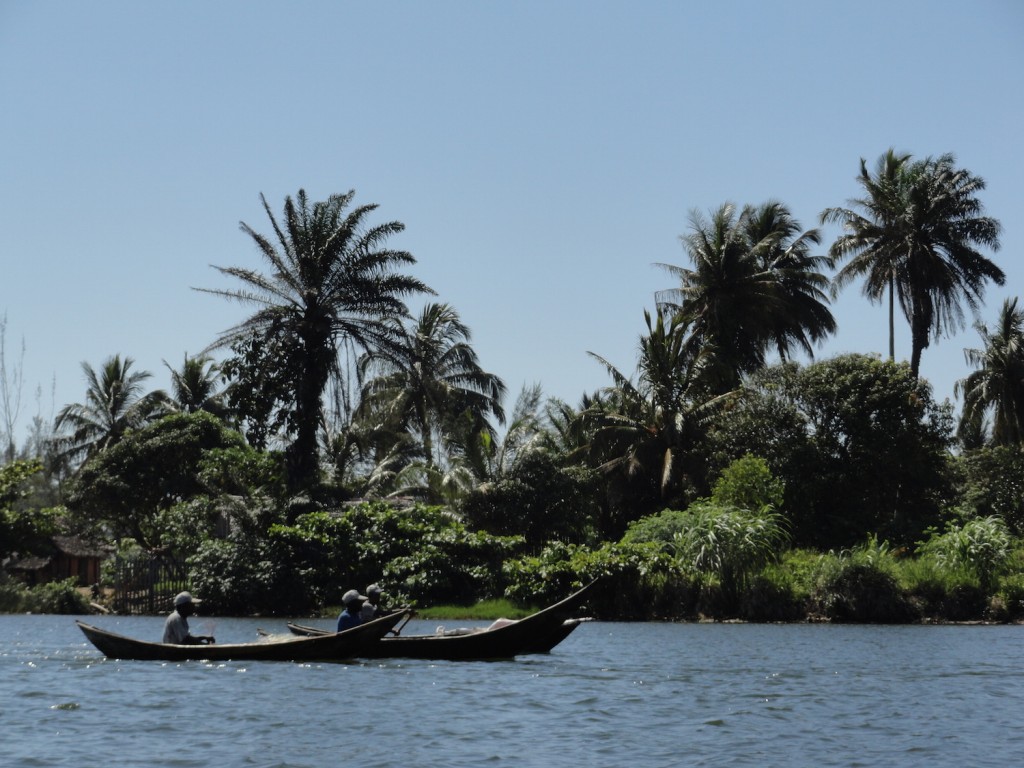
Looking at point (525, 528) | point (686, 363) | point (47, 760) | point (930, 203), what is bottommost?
point (47, 760)

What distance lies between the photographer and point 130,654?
68.6 ft

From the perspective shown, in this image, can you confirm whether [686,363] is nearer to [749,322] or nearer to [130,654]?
[749,322]

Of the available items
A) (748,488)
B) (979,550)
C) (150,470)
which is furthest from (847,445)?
(150,470)

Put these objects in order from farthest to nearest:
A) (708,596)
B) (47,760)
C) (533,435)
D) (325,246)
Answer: (533,435) < (325,246) < (708,596) < (47,760)

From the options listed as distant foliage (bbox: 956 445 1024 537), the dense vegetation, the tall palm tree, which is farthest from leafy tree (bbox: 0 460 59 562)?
distant foliage (bbox: 956 445 1024 537)

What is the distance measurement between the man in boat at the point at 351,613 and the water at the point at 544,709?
74 cm

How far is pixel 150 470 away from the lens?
1970 inches

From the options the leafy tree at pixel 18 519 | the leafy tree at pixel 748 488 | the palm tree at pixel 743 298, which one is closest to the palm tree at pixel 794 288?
the palm tree at pixel 743 298

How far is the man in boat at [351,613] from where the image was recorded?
21203 mm

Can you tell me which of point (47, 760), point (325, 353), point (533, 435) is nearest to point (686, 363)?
point (533, 435)

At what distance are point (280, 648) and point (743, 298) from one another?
34.6m

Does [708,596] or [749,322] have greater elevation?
[749,322]

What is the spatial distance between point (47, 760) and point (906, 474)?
114 feet

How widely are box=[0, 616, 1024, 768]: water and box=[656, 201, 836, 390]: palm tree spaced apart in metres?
27.5
